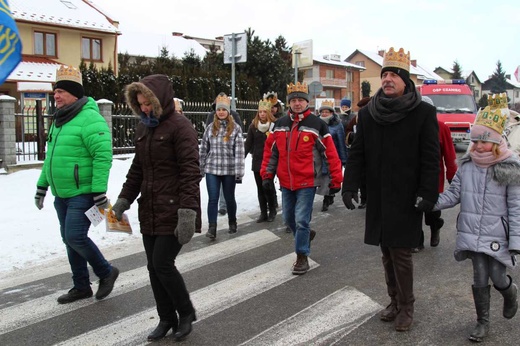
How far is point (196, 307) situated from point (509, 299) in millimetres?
2602

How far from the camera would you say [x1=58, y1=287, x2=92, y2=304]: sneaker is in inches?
195

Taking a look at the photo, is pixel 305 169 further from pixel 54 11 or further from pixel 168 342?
pixel 54 11

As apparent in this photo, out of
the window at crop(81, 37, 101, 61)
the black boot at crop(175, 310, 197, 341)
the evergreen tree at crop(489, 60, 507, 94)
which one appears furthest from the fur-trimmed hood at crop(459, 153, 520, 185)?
the evergreen tree at crop(489, 60, 507, 94)

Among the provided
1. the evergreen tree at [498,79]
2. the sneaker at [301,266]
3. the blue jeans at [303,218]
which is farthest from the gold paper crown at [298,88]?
the evergreen tree at [498,79]

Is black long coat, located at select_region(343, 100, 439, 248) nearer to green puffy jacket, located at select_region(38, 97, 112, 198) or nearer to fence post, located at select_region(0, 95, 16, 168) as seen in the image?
green puffy jacket, located at select_region(38, 97, 112, 198)

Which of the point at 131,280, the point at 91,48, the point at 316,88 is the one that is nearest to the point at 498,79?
the point at 91,48

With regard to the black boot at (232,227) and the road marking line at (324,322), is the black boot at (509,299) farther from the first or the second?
the black boot at (232,227)

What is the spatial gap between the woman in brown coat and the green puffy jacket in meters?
0.78

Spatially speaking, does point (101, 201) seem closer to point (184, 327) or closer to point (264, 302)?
point (184, 327)

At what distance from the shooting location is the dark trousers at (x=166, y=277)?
392 cm

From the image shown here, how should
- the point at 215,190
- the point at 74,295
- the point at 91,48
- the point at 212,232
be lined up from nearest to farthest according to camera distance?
the point at 74,295, the point at 212,232, the point at 215,190, the point at 91,48

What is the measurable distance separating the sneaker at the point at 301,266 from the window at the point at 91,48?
30910mm

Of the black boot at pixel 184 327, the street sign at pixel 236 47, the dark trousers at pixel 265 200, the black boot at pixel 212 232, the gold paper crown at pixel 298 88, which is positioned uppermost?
A: the street sign at pixel 236 47

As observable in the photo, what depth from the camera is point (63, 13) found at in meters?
32.5
